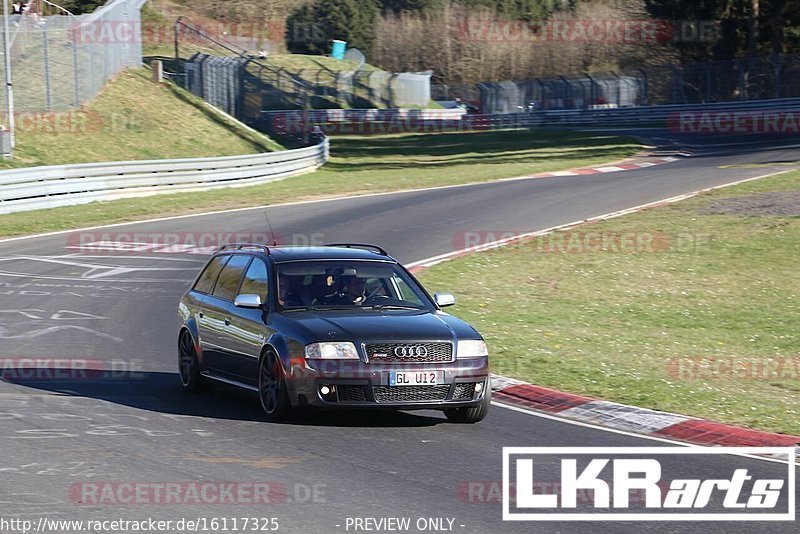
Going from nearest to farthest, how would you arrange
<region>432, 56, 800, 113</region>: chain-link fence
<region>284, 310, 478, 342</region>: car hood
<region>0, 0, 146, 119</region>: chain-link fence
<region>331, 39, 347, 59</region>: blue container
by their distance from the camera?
<region>284, 310, 478, 342</region>: car hood → <region>0, 0, 146, 119</region>: chain-link fence → <region>432, 56, 800, 113</region>: chain-link fence → <region>331, 39, 347, 59</region>: blue container

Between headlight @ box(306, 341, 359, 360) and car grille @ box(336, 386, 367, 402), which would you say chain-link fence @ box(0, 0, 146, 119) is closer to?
headlight @ box(306, 341, 359, 360)

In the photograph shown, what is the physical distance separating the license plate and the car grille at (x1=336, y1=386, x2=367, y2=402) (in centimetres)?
24

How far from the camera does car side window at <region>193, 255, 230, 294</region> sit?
467 inches

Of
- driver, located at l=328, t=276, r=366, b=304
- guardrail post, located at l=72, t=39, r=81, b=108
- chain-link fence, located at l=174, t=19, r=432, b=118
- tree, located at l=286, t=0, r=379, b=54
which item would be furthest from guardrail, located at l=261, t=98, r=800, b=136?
driver, located at l=328, t=276, r=366, b=304

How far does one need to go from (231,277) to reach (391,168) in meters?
34.4

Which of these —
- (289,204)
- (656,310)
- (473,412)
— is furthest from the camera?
(289,204)

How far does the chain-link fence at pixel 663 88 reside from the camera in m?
63.1

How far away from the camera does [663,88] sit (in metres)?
72.2

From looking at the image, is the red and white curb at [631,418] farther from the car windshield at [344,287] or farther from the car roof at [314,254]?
the car roof at [314,254]

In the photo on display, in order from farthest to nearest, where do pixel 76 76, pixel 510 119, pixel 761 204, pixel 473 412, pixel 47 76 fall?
pixel 510 119 → pixel 76 76 → pixel 47 76 → pixel 761 204 → pixel 473 412

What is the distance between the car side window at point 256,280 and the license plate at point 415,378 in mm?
1690

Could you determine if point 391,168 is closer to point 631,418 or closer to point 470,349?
point 631,418

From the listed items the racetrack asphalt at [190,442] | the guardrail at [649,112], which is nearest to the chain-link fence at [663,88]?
the guardrail at [649,112]

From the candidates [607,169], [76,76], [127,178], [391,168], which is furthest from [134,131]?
[607,169]
